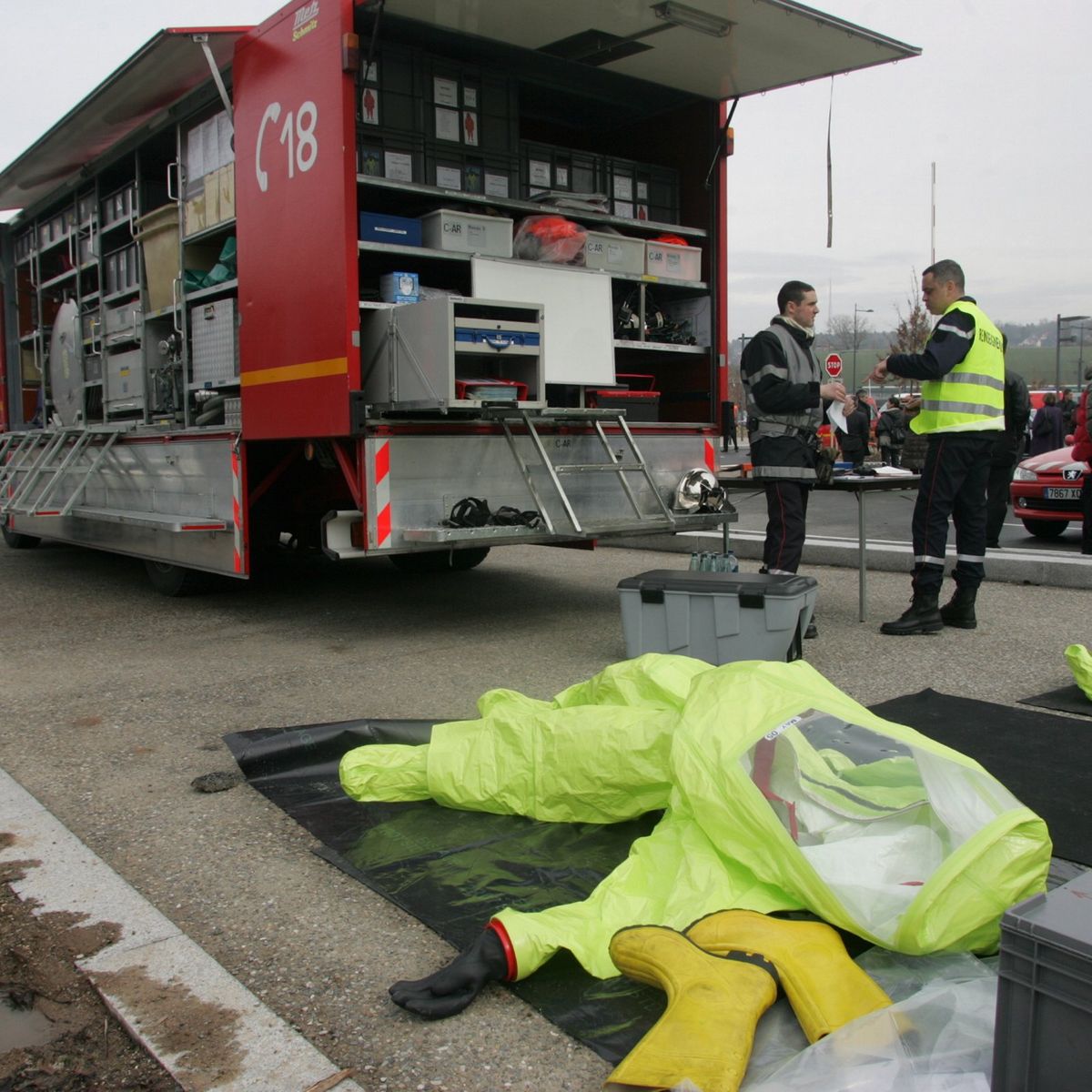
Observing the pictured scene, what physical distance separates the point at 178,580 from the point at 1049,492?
7.64 m

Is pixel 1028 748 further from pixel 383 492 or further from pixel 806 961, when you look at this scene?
pixel 383 492

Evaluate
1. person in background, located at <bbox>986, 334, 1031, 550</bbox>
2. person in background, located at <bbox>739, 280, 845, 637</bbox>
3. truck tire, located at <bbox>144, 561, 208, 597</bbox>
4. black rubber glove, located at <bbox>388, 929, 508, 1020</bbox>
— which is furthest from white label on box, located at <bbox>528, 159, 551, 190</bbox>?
black rubber glove, located at <bbox>388, 929, 508, 1020</bbox>

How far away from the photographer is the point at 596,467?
19.3ft

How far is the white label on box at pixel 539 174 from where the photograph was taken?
675 centimetres

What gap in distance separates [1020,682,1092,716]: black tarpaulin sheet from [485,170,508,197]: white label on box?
3.92 m

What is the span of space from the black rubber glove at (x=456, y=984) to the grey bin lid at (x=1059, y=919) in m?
1.00

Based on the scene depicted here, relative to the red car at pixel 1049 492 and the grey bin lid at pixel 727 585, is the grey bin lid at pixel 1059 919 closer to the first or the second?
the grey bin lid at pixel 727 585

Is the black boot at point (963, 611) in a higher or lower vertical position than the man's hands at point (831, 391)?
lower

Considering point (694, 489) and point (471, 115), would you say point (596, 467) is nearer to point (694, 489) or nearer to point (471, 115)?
point (694, 489)

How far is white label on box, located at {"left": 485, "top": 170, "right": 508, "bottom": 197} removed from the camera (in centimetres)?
635

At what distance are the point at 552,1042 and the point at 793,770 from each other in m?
0.75

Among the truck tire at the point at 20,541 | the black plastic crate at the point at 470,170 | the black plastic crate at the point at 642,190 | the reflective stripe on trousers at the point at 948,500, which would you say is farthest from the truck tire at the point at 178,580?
the reflective stripe on trousers at the point at 948,500

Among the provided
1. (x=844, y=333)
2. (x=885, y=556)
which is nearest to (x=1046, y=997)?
(x=885, y=556)

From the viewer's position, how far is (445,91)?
6.18m
